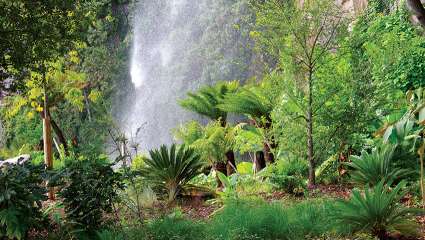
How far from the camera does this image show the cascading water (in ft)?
61.4

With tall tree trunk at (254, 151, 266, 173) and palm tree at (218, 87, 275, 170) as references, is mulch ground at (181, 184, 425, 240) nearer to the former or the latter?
palm tree at (218, 87, 275, 170)

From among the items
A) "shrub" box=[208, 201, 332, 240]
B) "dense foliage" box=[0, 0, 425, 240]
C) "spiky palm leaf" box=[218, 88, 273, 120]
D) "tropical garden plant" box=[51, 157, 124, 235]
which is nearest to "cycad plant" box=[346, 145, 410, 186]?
"dense foliage" box=[0, 0, 425, 240]

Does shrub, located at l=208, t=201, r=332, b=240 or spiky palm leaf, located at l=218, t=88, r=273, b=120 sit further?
spiky palm leaf, located at l=218, t=88, r=273, b=120

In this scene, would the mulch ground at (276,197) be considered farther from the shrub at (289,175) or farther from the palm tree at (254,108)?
the palm tree at (254,108)

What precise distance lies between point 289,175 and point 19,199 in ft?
12.6

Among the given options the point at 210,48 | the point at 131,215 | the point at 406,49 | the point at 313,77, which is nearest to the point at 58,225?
the point at 131,215

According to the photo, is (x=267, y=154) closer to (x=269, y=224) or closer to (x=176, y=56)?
(x=269, y=224)

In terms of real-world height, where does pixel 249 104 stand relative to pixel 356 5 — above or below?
below

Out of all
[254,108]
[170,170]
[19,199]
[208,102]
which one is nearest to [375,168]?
[170,170]

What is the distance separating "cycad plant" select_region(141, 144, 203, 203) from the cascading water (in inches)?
421

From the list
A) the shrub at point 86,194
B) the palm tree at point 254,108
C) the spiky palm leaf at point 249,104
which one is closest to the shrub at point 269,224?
the shrub at point 86,194

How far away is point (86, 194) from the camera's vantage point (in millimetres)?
4812

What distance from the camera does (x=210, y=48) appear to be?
19.3 meters

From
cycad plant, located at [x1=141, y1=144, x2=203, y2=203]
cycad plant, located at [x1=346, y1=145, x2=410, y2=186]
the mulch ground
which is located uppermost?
cycad plant, located at [x1=141, y1=144, x2=203, y2=203]
